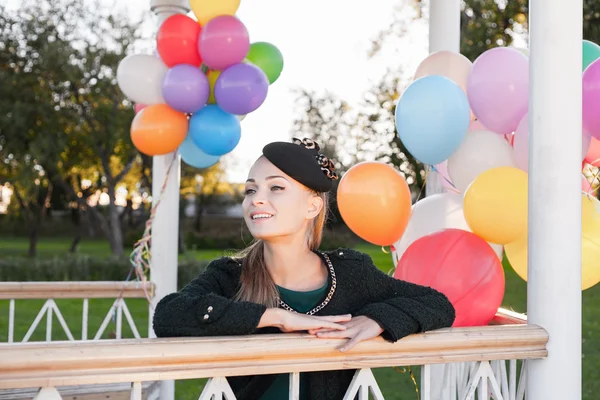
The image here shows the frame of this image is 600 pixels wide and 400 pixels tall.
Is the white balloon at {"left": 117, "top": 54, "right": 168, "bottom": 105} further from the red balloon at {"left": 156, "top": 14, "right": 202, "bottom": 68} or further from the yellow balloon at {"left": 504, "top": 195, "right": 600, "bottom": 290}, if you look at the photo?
the yellow balloon at {"left": 504, "top": 195, "right": 600, "bottom": 290}

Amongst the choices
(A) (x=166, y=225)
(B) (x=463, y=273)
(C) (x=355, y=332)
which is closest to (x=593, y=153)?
(B) (x=463, y=273)

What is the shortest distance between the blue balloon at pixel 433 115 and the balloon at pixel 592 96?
1.67 feet

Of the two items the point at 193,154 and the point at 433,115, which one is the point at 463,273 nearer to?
the point at 433,115

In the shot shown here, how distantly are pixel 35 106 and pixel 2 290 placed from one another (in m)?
10.4

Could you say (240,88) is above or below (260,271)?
above

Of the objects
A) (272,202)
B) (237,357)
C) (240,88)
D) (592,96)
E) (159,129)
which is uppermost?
(240,88)

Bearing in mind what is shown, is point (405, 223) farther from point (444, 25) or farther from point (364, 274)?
point (444, 25)

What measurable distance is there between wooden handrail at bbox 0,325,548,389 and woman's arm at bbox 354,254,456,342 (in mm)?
33

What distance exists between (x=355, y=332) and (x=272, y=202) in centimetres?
52

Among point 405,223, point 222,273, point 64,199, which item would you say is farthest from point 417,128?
point 64,199

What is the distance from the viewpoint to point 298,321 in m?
1.72

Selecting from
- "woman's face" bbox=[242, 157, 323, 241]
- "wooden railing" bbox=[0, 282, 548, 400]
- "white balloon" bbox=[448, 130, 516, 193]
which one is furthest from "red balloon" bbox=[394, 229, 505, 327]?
"woman's face" bbox=[242, 157, 323, 241]

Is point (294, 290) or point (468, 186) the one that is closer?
point (294, 290)

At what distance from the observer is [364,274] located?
7.12 feet
